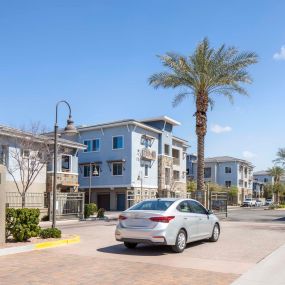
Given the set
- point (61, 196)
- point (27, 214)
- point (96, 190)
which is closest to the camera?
point (27, 214)

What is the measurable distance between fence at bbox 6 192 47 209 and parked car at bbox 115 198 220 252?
16135 millimetres

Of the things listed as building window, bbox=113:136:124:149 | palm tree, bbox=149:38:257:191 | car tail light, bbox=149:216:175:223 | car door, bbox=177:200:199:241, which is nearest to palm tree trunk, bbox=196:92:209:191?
palm tree, bbox=149:38:257:191

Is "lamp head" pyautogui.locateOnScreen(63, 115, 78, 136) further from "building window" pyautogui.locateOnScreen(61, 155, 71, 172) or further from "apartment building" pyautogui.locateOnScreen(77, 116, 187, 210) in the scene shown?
"apartment building" pyautogui.locateOnScreen(77, 116, 187, 210)

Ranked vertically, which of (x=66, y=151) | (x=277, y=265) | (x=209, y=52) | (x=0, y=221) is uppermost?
(x=209, y=52)

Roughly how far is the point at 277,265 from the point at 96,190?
43.0 metres

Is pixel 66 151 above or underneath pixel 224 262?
above

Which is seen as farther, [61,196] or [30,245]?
[61,196]

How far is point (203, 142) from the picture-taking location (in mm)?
29703

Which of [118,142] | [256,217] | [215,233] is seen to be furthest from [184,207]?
[118,142]

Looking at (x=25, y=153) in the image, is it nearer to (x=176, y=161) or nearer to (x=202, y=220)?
(x=202, y=220)

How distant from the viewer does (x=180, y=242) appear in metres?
12.1

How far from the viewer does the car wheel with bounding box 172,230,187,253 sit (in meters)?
12.0

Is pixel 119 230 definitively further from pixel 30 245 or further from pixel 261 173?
pixel 261 173

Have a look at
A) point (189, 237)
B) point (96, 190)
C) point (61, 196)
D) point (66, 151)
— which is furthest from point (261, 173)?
point (189, 237)
